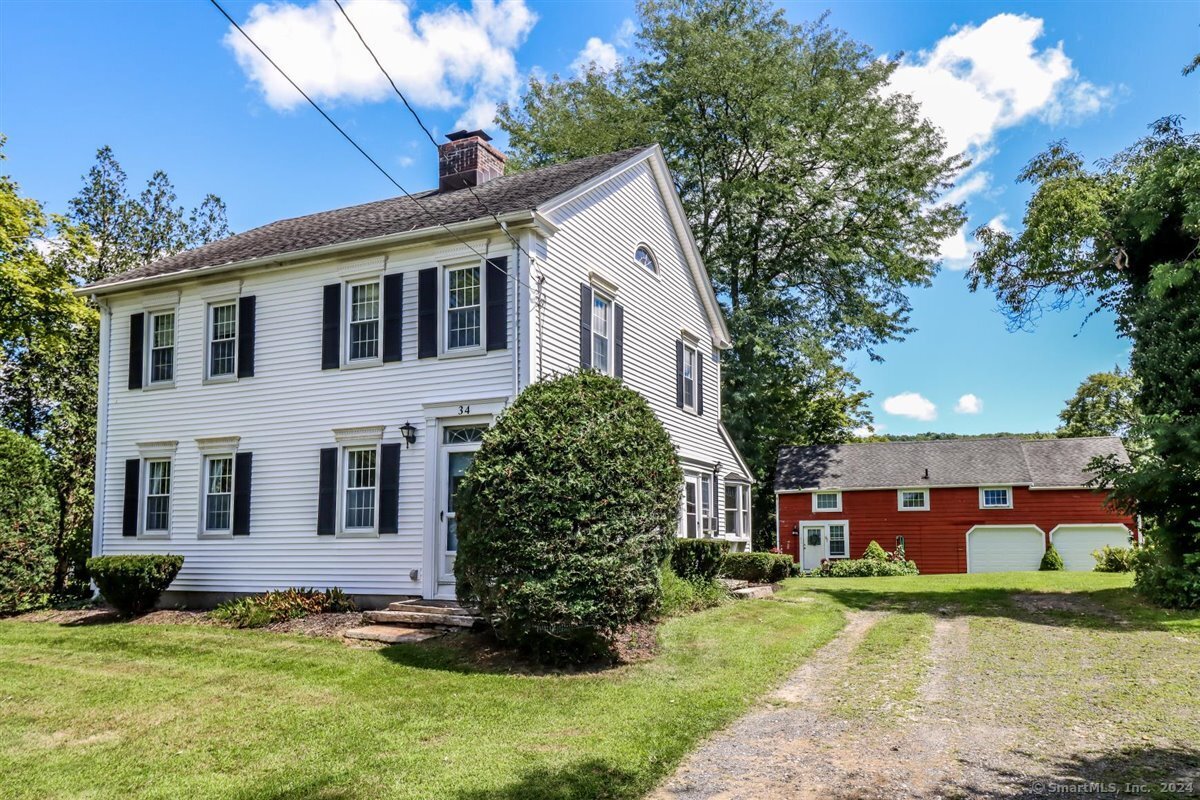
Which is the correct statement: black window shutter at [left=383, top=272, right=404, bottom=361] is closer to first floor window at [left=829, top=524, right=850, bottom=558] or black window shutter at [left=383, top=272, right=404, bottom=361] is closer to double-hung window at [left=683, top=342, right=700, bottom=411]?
double-hung window at [left=683, top=342, right=700, bottom=411]

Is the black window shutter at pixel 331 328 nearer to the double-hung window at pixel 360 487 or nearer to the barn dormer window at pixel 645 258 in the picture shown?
the double-hung window at pixel 360 487

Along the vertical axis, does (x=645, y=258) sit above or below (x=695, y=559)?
above

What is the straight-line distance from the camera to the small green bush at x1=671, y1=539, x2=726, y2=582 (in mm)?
15164

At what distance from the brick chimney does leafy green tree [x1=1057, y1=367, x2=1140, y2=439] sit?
41.8 meters

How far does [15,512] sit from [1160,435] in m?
19.6

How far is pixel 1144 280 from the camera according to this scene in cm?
1608

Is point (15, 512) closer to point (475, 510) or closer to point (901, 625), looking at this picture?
point (475, 510)

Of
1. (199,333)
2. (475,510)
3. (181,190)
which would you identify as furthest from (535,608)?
(181,190)

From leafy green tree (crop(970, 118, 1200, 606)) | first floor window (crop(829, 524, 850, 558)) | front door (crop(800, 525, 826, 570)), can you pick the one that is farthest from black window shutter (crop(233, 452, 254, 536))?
first floor window (crop(829, 524, 850, 558))

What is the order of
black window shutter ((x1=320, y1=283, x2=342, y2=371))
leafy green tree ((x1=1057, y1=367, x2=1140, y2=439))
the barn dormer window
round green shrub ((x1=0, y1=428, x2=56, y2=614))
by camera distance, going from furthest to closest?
leafy green tree ((x1=1057, y1=367, x2=1140, y2=439)) < the barn dormer window < round green shrub ((x1=0, y1=428, x2=56, y2=614)) < black window shutter ((x1=320, y1=283, x2=342, y2=371))

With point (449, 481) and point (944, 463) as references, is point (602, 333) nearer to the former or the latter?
point (449, 481)

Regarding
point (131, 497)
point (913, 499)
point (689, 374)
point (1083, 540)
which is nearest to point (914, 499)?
point (913, 499)

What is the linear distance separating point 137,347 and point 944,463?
97.8ft

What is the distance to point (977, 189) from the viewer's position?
28734 millimetres
